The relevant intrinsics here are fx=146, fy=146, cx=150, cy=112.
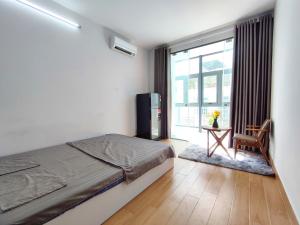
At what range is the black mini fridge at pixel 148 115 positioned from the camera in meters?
3.88

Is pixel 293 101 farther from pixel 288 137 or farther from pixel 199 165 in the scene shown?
pixel 199 165

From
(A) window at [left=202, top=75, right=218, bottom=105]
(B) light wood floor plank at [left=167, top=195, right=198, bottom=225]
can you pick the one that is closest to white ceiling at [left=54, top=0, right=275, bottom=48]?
(A) window at [left=202, top=75, right=218, bottom=105]

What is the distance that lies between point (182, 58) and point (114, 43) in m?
1.94

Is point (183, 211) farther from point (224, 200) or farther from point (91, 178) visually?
point (91, 178)

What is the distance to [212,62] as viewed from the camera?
3943 mm

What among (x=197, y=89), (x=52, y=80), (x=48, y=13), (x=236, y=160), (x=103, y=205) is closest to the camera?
(x=103, y=205)

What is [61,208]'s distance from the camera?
3.59 feet

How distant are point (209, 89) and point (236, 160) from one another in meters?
2.08

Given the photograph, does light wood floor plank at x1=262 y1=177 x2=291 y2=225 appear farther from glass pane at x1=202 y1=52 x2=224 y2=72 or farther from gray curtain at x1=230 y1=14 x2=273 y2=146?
glass pane at x1=202 y1=52 x2=224 y2=72

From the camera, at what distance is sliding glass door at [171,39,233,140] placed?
379cm

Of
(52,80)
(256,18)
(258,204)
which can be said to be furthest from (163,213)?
(256,18)

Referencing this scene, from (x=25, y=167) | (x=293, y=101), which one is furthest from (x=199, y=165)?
(x=25, y=167)

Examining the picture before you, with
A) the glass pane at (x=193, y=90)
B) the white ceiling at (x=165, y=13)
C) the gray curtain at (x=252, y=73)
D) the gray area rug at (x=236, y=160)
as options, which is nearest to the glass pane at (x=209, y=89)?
the glass pane at (x=193, y=90)

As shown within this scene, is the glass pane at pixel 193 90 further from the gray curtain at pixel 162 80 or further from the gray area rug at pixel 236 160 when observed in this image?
the gray area rug at pixel 236 160
